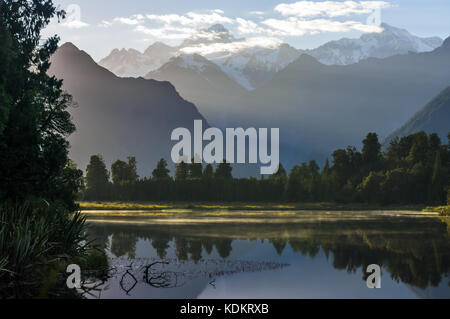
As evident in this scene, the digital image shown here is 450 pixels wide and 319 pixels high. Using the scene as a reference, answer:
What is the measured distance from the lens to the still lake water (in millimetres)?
29491

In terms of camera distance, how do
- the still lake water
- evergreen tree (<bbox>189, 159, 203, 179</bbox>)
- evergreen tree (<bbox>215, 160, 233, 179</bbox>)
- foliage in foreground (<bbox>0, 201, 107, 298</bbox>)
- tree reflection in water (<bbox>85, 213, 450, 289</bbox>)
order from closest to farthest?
foliage in foreground (<bbox>0, 201, 107, 298</bbox>)
the still lake water
tree reflection in water (<bbox>85, 213, 450, 289</bbox>)
evergreen tree (<bbox>215, 160, 233, 179</bbox>)
evergreen tree (<bbox>189, 159, 203, 179</bbox>)

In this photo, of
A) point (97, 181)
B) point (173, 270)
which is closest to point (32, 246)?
point (173, 270)

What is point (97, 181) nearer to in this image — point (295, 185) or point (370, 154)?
point (295, 185)

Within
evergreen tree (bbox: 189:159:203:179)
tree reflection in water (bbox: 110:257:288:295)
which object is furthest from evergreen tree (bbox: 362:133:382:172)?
tree reflection in water (bbox: 110:257:288:295)

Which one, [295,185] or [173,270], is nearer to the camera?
[173,270]

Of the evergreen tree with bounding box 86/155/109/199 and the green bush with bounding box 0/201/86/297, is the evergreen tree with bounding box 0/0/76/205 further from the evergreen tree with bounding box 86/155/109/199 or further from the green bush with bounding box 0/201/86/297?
the evergreen tree with bounding box 86/155/109/199

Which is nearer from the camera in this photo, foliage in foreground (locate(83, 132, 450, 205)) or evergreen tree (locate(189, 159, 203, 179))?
foliage in foreground (locate(83, 132, 450, 205))

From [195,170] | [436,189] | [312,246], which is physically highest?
[195,170]

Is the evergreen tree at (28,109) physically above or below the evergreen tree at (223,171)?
above

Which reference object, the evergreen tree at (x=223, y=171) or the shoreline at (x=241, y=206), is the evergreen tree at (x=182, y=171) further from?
the shoreline at (x=241, y=206)

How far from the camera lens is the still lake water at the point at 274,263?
29.5 metres

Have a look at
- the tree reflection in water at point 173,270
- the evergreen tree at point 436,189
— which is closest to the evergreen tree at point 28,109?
the tree reflection in water at point 173,270

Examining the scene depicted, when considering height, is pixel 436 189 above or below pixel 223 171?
below

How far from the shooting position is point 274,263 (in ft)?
133
